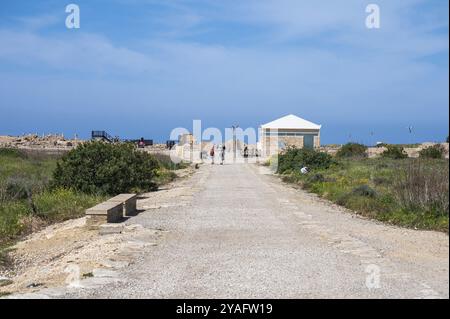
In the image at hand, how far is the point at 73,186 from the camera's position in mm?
19578

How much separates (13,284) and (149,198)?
10.9m

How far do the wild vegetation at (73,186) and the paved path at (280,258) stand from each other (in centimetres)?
269

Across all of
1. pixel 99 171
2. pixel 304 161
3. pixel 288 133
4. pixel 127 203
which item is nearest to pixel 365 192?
pixel 127 203

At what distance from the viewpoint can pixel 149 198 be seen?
19422 mm

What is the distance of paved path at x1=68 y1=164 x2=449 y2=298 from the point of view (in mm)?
6988

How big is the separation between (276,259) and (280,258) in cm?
10

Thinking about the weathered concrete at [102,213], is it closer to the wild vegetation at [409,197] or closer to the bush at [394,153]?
the wild vegetation at [409,197]

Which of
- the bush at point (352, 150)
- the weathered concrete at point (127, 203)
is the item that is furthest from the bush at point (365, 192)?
the bush at point (352, 150)

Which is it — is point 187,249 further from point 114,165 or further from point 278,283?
point 114,165

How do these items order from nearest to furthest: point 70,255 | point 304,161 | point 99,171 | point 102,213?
point 70,255
point 102,213
point 99,171
point 304,161

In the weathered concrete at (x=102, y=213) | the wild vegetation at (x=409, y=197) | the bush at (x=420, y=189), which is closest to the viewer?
the wild vegetation at (x=409, y=197)

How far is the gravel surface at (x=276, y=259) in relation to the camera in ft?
22.9

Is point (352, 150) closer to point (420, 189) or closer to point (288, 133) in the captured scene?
point (288, 133)

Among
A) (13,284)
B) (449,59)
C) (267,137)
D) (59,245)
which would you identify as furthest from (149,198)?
(267,137)
